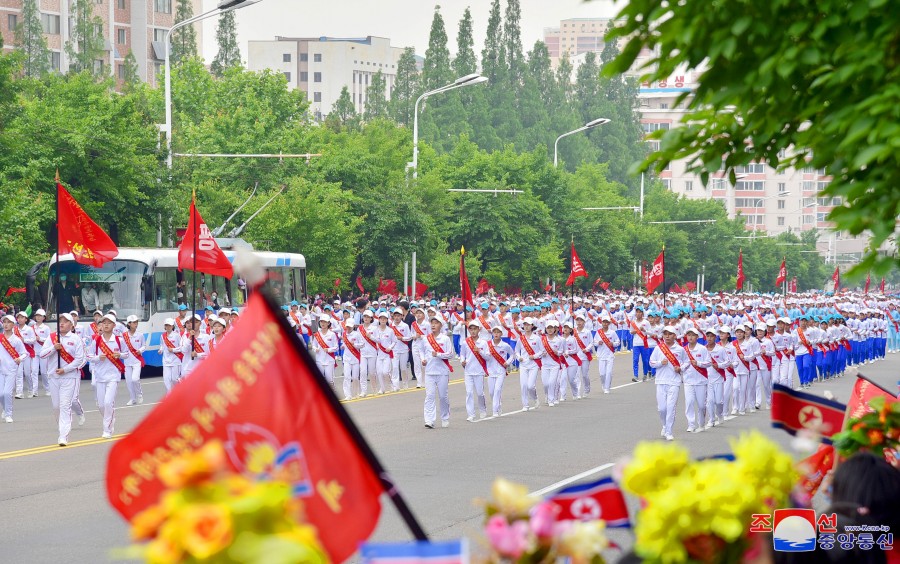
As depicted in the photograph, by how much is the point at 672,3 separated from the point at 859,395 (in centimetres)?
242

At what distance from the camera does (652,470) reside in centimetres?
347

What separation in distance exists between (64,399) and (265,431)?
44.7 ft

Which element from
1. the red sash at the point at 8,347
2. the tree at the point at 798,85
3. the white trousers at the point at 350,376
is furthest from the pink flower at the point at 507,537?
the white trousers at the point at 350,376

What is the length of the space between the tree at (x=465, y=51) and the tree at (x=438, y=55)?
1361 mm

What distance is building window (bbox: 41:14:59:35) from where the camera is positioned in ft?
286

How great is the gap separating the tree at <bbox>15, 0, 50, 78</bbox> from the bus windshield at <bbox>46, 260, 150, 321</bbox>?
166ft

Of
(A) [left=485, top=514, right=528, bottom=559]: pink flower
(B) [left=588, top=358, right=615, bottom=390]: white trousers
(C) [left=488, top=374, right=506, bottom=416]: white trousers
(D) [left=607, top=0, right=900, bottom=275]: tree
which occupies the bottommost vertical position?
(B) [left=588, top=358, right=615, bottom=390]: white trousers

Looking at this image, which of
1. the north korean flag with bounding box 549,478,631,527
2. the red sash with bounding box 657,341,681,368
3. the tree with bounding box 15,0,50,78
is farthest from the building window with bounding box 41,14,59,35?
the north korean flag with bounding box 549,478,631,527

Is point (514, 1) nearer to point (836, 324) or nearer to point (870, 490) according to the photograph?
point (836, 324)

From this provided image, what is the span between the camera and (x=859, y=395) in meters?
6.77

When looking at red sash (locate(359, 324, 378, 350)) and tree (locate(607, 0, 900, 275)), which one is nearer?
tree (locate(607, 0, 900, 275))

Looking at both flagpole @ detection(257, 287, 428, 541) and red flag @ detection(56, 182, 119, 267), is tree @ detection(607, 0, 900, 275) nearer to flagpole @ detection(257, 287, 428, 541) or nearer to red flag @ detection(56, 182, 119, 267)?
flagpole @ detection(257, 287, 428, 541)

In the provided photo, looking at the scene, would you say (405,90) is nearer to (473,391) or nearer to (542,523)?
(473,391)

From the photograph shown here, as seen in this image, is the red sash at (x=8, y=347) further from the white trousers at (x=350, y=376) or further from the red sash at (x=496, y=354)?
the red sash at (x=496, y=354)
